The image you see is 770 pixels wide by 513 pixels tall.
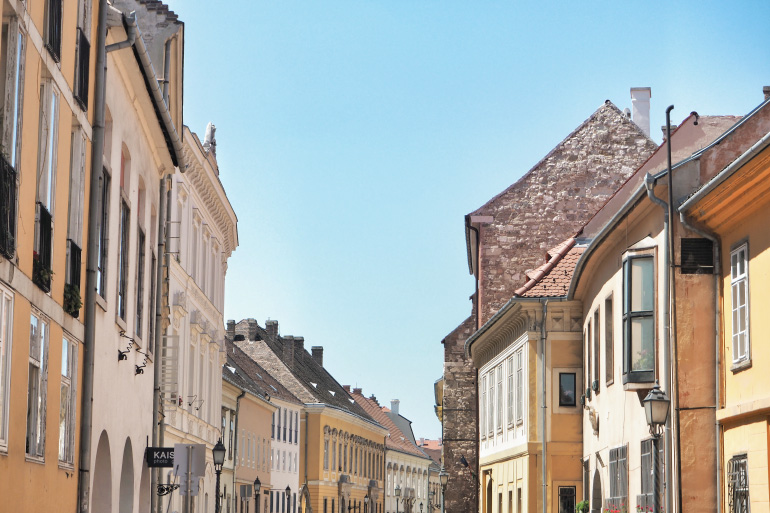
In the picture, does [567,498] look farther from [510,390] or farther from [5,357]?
[5,357]

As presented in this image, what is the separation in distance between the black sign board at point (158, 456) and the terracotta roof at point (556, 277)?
10.8m

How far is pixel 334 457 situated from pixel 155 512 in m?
63.5

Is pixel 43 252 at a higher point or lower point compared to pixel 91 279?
lower

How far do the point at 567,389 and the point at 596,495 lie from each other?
4.03 m

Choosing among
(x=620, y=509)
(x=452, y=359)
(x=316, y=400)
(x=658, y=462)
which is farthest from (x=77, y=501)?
(x=316, y=400)

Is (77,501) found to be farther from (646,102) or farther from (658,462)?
(646,102)

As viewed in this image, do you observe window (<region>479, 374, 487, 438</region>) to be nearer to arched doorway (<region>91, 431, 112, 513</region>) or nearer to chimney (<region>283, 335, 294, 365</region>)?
arched doorway (<region>91, 431, 112, 513</region>)

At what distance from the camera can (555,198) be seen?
42.3 metres

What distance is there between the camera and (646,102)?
4384cm

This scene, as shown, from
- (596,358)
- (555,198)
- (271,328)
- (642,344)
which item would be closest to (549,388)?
(596,358)

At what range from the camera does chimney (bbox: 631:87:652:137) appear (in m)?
43.2

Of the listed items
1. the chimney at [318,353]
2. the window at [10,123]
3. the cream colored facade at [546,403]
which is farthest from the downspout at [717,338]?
the chimney at [318,353]

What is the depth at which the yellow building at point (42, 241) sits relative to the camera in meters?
12.0

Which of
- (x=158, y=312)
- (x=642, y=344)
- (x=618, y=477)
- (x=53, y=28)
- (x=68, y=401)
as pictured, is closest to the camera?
(x=53, y=28)
